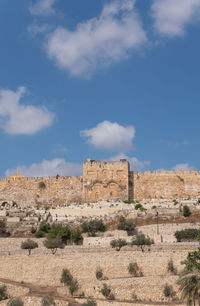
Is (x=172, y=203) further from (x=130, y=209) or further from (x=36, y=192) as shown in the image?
(x=36, y=192)

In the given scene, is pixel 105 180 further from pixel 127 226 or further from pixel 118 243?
pixel 118 243

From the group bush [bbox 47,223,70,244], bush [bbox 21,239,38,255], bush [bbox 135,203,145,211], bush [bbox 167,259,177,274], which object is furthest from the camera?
bush [bbox 135,203,145,211]

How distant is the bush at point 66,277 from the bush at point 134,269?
10.9 feet

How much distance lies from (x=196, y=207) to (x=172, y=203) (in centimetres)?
320

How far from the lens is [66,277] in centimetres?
2619

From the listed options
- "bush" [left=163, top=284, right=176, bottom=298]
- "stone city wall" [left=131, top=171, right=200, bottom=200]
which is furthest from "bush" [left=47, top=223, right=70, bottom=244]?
"stone city wall" [left=131, top=171, right=200, bottom=200]

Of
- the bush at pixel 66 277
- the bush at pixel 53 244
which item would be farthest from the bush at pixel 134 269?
the bush at pixel 53 244

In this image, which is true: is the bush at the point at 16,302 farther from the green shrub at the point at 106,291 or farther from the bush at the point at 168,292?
the bush at the point at 168,292

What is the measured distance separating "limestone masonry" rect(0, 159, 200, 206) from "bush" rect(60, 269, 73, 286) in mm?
23417

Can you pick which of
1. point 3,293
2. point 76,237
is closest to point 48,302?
Answer: point 3,293

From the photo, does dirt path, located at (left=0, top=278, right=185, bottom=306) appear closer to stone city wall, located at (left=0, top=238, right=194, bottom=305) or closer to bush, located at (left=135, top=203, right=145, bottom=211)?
stone city wall, located at (left=0, top=238, right=194, bottom=305)

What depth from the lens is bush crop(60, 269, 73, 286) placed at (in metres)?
26.0

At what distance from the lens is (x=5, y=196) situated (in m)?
53.6

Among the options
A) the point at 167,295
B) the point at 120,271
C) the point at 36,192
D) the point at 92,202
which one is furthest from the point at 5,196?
the point at 167,295
